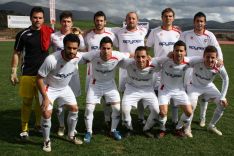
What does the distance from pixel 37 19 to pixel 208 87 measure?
137 inches

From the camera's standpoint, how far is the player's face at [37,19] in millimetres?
5566

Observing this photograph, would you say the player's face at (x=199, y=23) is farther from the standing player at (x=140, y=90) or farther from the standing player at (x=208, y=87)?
the standing player at (x=140, y=90)

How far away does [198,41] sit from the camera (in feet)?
22.0

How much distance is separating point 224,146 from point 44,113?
122 inches

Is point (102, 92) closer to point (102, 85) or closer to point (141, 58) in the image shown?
point (102, 85)

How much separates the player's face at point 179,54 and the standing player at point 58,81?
1737 mm

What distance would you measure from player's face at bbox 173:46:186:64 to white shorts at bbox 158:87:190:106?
59cm

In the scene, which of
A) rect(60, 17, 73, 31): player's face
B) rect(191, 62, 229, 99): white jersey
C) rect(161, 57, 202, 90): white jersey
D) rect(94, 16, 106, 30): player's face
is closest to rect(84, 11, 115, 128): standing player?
rect(94, 16, 106, 30): player's face

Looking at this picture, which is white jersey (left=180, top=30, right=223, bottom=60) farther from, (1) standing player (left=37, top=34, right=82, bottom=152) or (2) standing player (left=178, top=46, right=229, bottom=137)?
(1) standing player (left=37, top=34, right=82, bottom=152)

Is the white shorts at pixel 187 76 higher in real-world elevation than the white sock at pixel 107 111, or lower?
higher

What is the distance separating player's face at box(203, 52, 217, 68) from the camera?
6.00m

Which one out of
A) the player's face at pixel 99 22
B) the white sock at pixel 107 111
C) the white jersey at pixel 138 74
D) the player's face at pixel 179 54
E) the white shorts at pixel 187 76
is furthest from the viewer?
the white shorts at pixel 187 76

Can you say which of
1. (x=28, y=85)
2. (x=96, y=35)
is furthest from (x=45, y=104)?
(x=96, y=35)

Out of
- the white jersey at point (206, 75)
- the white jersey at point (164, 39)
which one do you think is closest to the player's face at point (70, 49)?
the white jersey at point (164, 39)
